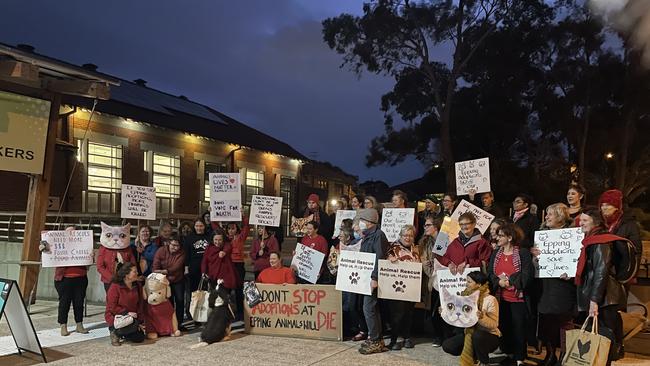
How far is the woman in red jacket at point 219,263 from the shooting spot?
8562 mm

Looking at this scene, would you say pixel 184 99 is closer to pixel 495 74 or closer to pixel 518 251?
pixel 495 74

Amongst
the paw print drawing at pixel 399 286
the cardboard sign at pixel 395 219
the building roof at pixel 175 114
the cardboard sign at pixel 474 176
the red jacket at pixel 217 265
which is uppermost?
the building roof at pixel 175 114

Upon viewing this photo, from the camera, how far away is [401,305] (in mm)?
7422

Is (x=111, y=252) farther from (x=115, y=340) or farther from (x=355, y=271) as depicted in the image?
(x=355, y=271)

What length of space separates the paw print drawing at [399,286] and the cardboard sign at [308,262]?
1415 mm

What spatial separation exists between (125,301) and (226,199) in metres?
2.57

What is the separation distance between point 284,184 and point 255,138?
8.91 feet

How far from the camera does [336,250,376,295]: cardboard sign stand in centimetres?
735

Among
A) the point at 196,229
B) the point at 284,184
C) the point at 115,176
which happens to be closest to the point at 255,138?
the point at 284,184

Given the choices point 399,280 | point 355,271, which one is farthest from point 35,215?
point 399,280

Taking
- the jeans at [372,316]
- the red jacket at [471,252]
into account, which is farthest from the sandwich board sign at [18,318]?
the red jacket at [471,252]

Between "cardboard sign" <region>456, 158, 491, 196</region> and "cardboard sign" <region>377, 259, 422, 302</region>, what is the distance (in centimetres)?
213

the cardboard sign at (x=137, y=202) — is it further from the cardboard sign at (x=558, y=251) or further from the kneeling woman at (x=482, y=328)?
the cardboard sign at (x=558, y=251)

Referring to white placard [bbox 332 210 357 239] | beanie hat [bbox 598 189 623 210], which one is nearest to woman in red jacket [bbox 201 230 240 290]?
white placard [bbox 332 210 357 239]
